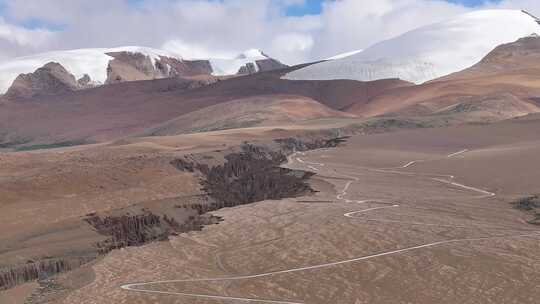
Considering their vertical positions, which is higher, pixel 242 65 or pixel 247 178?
pixel 242 65

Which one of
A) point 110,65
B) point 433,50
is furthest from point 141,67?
point 433,50

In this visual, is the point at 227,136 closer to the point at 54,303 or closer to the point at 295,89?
the point at 54,303

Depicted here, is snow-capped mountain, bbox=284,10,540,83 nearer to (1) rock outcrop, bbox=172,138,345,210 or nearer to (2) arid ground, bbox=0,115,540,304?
(1) rock outcrop, bbox=172,138,345,210

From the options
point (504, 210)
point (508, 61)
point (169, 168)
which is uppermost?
point (508, 61)

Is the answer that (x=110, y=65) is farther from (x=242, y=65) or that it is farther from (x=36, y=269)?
(x=36, y=269)

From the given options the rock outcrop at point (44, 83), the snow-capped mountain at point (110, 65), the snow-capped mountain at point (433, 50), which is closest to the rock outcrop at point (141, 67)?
the snow-capped mountain at point (110, 65)

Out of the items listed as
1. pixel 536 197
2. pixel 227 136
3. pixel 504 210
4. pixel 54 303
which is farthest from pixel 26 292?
pixel 227 136
